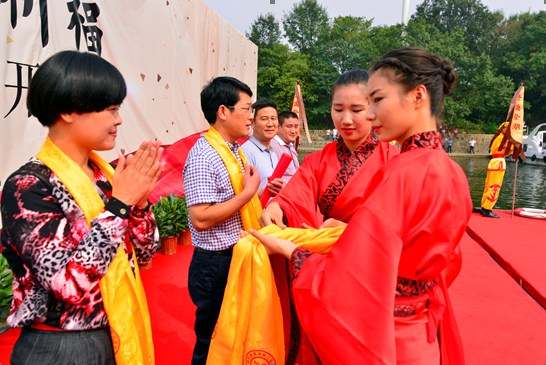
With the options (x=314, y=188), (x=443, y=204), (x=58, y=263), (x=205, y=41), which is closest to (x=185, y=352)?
(x=314, y=188)

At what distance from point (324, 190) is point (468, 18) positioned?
49.5 metres

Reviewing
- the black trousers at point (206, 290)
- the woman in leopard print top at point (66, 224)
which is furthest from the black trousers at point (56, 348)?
the black trousers at point (206, 290)

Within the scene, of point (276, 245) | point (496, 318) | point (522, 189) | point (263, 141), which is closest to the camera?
point (276, 245)

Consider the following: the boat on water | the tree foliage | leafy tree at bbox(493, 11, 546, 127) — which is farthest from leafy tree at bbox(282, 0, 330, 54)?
the boat on water

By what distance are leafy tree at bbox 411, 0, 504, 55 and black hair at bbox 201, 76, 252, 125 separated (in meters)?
44.2

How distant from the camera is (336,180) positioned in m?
1.83

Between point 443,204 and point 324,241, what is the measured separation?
631 millimetres

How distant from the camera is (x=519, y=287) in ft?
12.6

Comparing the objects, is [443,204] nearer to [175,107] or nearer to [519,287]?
[519,287]

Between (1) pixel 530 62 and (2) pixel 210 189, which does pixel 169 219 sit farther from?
(1) pixel 530 62

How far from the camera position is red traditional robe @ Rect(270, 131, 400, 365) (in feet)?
5.61

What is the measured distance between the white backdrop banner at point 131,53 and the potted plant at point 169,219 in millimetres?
841

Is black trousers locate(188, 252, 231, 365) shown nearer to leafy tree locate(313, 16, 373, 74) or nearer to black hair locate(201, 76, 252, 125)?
black hair locate(201, 76, 252, 125)

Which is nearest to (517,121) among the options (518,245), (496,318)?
(518,245)
